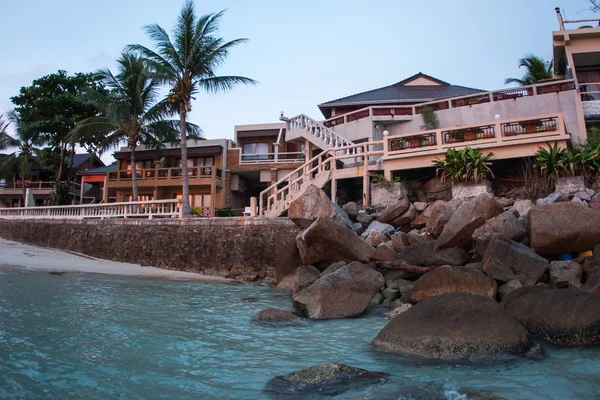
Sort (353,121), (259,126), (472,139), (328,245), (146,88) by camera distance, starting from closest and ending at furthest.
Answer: (328,245) → (472,139) → (353,121) → (146,88) → (259,126)

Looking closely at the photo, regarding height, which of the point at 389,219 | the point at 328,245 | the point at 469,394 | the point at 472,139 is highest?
the point at 472,139

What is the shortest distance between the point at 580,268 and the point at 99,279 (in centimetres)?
1446

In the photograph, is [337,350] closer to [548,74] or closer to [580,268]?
[580,268]

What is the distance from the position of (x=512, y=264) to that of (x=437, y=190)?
731cm

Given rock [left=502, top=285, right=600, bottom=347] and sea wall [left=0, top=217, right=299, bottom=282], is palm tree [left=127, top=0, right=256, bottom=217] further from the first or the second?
rock [left=502, top=285, right=600, bottom=347]

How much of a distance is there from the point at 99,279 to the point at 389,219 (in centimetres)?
1046

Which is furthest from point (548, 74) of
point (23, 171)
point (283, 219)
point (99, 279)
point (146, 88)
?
point (23, 171)

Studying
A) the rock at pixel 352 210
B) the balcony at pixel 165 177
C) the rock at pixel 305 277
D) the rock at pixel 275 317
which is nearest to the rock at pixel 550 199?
the rock at pixel 352 210

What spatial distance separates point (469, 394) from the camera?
4.79 metres

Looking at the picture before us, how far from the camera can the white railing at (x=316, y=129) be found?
23531mm

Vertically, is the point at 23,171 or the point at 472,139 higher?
the point at 23,171

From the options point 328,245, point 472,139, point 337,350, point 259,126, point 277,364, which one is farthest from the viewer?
point 259,126

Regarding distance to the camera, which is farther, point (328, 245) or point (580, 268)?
point (328, 245)

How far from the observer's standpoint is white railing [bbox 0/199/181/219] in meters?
20.1
